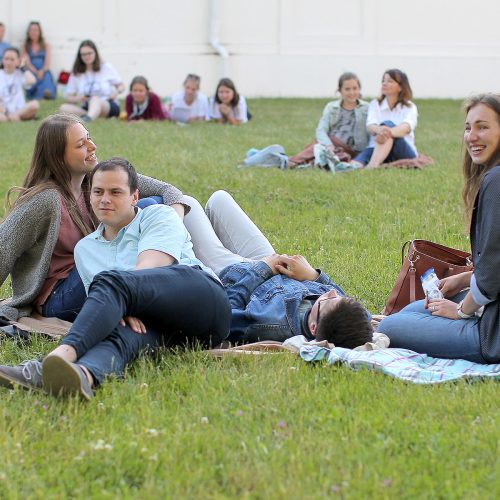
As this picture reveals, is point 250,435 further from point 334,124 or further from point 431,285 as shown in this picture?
point 334,124

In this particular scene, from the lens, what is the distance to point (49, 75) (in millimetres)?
19938

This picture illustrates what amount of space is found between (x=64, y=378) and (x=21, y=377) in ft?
1.00

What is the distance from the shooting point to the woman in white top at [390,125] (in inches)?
455

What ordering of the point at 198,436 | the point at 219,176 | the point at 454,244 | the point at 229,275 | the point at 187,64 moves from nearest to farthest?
the point at 198,436
the point at 229,275
the point at 454,244
the point at 219,176
the point at 187,64

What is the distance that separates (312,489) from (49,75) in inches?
685

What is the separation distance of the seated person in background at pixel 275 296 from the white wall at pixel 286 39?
49.7 feet

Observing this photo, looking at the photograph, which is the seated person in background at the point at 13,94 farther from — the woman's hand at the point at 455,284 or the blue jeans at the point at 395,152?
the woman's hand at the point at 455,284

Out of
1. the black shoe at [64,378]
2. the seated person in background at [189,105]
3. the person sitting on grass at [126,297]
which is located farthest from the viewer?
the seated person in background at [189,105]

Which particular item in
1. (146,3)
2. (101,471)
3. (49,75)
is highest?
(146,3)

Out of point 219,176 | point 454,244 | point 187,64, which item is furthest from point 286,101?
point 454,244

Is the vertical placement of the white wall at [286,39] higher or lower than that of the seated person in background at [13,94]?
higher

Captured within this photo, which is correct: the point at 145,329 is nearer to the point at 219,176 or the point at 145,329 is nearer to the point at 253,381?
the point at 253,381

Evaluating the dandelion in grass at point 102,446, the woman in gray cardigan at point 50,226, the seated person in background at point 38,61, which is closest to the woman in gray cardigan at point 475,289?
the woman in gray cardigan at point 50,226

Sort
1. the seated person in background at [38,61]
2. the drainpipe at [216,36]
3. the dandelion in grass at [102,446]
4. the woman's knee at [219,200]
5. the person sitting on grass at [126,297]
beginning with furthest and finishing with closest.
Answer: the drainpipe at [216,36]
the seated person in background at [38,61]
the woman's knee at [219,200]
the person sitting on grass at [126,297]
the dandelion in grass at [102,446]
